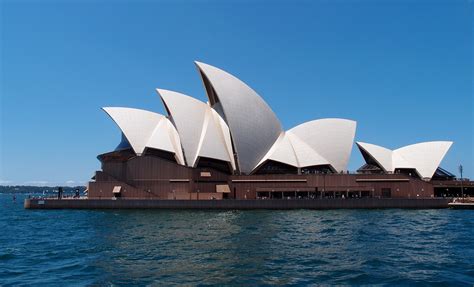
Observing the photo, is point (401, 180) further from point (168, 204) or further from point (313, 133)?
point (168, 204)

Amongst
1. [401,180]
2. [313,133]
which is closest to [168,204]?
[313,133]

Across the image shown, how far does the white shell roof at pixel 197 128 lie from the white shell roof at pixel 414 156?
23791 millimetres

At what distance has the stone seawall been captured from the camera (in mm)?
58469

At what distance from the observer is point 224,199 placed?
59.9 m

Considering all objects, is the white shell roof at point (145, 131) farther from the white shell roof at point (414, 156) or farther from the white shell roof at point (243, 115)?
the white shell roof at point (414, 156)

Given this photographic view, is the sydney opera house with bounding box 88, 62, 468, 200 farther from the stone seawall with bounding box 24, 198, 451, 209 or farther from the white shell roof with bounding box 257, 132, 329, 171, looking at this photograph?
the stone seawall with bounding box 24, 198, 451, 209

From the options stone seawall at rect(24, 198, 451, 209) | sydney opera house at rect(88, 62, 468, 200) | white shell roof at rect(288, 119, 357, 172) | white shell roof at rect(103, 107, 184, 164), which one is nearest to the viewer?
stone seawall at rect(24, 198, 451, 209)

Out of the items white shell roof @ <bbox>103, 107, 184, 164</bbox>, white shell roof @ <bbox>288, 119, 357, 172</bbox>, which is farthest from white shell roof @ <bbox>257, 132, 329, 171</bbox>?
white shell roof @ <bbox>103, 107, 184, 164</bbox>

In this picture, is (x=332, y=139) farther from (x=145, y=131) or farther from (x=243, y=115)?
(x=145, y=131)

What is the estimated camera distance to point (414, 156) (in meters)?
69.2

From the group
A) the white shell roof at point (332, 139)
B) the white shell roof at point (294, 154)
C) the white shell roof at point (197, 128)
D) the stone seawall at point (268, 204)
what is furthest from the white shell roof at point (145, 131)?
the white shell roof at point (332, 139)

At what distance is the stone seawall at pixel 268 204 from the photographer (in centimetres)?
5847

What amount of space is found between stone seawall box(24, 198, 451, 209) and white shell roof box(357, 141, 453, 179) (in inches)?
347

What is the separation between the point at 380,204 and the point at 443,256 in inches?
1610
